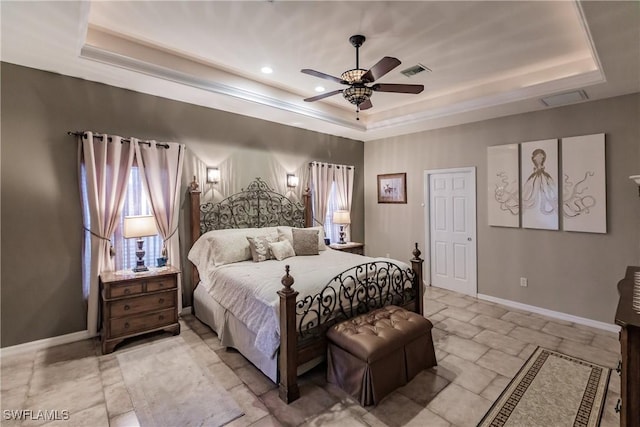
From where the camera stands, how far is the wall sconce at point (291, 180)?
5.28m

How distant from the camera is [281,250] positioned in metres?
4.04

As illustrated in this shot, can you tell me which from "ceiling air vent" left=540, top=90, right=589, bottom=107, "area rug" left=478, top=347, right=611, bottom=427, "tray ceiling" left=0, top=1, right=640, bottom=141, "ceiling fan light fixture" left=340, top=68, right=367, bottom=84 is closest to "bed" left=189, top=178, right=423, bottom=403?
"area rug" left=478, top=347, right=611, bottom=427

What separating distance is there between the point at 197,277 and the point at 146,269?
75cm

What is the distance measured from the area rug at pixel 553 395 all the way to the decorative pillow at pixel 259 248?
9.02ft

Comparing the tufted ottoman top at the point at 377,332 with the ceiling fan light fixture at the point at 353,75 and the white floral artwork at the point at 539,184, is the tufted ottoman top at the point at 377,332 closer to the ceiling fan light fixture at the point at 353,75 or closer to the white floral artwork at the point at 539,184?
the ceiling fan light fixture at the point at 353,75

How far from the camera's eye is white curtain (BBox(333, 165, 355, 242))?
19.9 ft

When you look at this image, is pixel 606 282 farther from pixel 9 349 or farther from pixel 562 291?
pixel 9 349

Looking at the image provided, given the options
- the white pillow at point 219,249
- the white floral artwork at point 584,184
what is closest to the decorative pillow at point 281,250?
the white pillow at point 219,249

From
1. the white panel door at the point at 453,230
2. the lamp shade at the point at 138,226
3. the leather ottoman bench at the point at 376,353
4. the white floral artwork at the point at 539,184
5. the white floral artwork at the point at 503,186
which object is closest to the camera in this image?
the leather ottoman bench at the point at 376,353

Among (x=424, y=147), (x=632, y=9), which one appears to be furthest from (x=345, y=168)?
(x=632, y=9)

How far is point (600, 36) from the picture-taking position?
2.44m

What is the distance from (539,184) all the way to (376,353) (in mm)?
3643

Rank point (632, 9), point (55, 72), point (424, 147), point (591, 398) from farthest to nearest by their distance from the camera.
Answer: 1. point (424, 147)
2. point (55, 72)
3. point (591, 398)
4. point (632, 9)

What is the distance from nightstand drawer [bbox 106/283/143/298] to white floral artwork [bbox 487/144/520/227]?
499 cm
